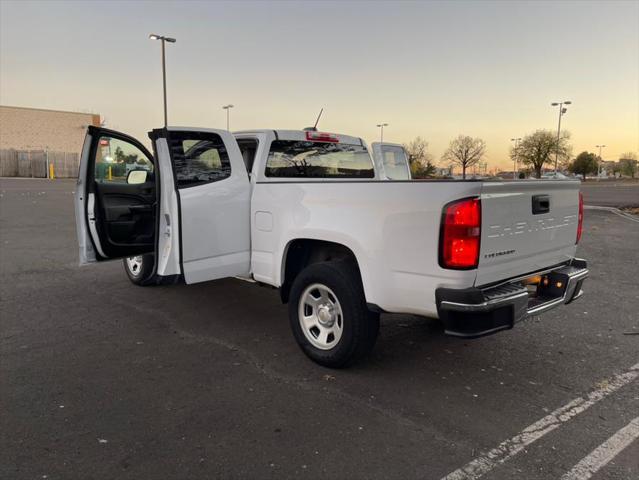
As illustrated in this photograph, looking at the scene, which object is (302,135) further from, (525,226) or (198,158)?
(525,226)

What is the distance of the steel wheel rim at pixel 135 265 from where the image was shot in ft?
21.4

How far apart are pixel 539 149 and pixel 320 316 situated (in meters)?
68.4

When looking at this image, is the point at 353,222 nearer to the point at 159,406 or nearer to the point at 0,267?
the point at 159,406

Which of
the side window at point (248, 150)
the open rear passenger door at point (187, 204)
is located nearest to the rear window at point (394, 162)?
the side window at point (248, 150)

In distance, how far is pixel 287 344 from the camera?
14.9 feet

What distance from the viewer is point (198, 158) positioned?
451 centimetres

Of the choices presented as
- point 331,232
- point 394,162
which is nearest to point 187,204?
point 331,232

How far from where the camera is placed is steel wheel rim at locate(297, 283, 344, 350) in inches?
155

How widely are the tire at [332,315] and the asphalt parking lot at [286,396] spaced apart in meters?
0.18

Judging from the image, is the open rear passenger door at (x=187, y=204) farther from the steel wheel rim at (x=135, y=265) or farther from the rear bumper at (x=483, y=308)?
the rear bumper at (x=483, y=308)

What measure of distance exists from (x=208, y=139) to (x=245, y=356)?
2067mm

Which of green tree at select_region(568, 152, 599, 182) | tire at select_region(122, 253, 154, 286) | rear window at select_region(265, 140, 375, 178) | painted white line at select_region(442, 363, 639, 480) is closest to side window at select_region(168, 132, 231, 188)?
rear window at select_region(265, 140, 375, 178)

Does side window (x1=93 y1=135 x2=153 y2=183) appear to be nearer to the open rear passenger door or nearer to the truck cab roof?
the open rear passenger door

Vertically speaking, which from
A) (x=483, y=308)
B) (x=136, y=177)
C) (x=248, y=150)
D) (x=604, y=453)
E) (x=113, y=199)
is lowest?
(x=604, y=453)
